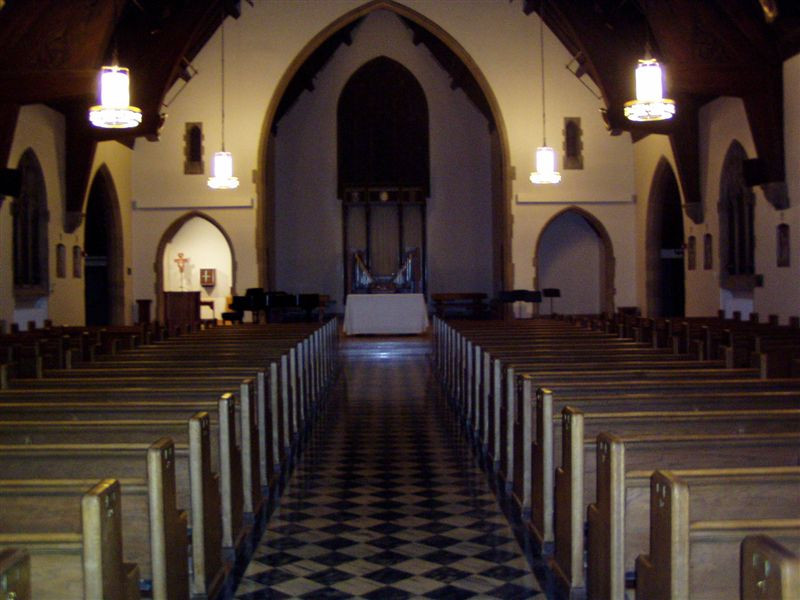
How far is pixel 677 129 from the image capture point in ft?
50.5

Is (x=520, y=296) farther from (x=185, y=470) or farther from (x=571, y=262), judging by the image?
(x=185, y=470)

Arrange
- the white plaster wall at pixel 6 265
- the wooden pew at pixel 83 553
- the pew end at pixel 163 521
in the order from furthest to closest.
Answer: the white plaster wall at pixel 6 265 → the pew end at pixel 163 521 → the wooden pew at pixel 83 553

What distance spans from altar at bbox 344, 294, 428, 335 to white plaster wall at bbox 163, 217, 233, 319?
A: 15.5 ft

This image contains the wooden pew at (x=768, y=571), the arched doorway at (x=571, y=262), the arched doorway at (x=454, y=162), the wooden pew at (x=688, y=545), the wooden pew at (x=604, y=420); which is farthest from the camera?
the arched doorway at (x=571, y=262)

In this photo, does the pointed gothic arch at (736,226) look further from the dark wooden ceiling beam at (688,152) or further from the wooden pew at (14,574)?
the wooden pew at (14,574)

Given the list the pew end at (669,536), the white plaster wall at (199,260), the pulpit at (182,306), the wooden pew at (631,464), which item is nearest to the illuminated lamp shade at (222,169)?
the pulpit at (182,306)

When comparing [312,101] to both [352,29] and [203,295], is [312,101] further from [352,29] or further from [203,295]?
[203,295]

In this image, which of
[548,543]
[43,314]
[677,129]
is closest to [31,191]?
[43,314]

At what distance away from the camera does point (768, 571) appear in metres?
1.47

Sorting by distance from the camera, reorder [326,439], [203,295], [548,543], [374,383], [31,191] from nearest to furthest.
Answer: [548,543] < [326,439] < [374,383] < [31,191] < [203,295]

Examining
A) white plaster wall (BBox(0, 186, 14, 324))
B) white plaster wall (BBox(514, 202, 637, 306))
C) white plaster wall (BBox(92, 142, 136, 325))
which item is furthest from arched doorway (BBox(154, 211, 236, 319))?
white plaster wall (BBox(0, 186, 14, 324))

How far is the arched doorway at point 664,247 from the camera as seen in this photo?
17.9 m

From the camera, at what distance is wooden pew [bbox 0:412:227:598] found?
10.6ft

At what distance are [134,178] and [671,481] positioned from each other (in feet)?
58.5
